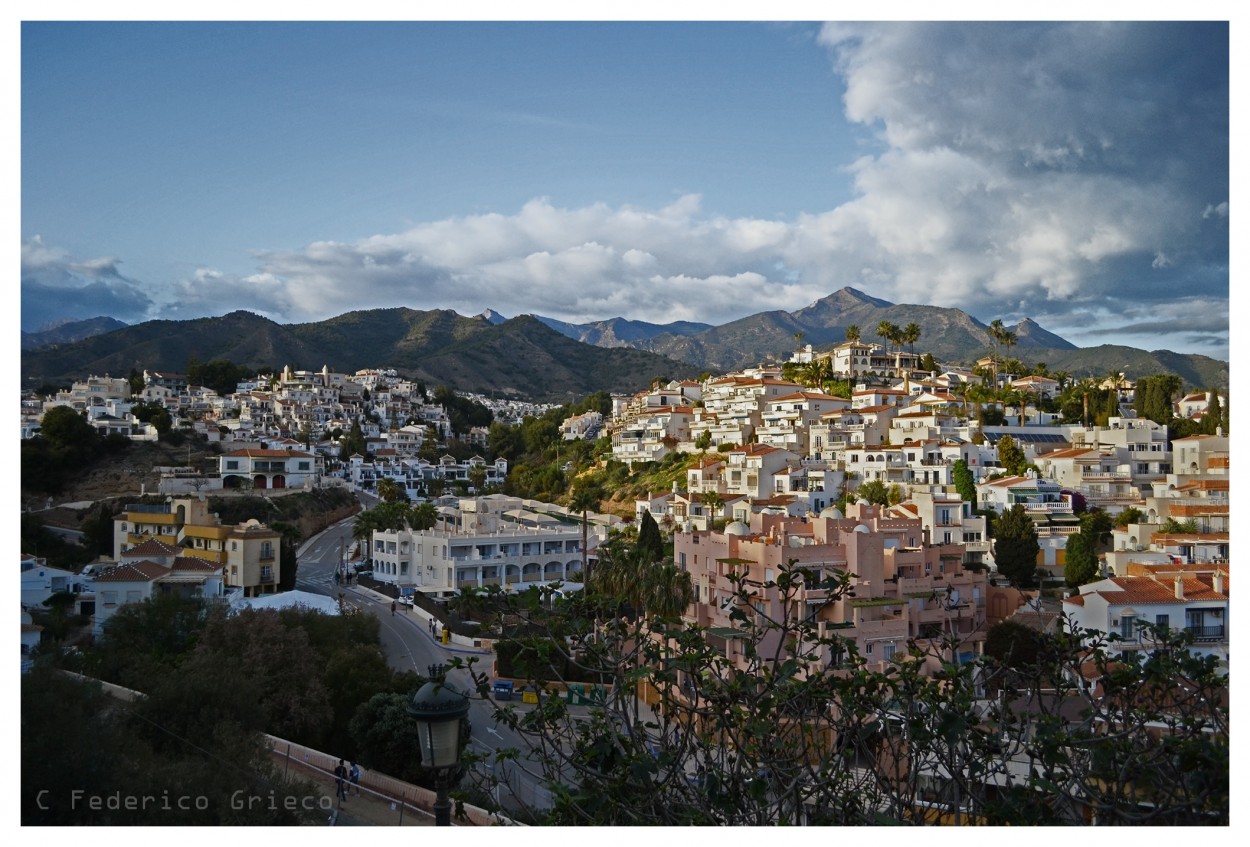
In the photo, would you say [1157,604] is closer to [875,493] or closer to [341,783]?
[341,783]

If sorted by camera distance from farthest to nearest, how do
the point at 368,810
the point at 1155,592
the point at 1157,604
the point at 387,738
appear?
the point at 1155,592, the point at 1157,604, the point at 387,738, the point at 368,810

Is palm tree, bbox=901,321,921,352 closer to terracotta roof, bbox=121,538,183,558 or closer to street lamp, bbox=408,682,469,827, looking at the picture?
terracotta roof, bbox=121,538,183,558

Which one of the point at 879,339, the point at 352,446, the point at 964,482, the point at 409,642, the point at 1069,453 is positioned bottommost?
the point at 409,642

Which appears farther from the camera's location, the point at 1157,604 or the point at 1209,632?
the point at 1157,604

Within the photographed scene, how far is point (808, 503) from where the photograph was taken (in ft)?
77.5

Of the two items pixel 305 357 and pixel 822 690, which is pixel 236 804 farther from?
pixel 305 357

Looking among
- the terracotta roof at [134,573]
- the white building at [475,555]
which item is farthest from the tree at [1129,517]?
the terracotta roof at [134,573]

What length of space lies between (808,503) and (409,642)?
11927mm

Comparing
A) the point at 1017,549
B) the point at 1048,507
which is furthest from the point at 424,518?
the point at 1048,507

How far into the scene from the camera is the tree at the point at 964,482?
21359 mm

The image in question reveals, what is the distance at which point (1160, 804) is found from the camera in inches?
122

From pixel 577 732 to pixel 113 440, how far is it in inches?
864

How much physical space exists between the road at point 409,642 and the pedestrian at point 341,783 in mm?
987

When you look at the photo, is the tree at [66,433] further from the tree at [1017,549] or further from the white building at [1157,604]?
the tree at [1017,549]
